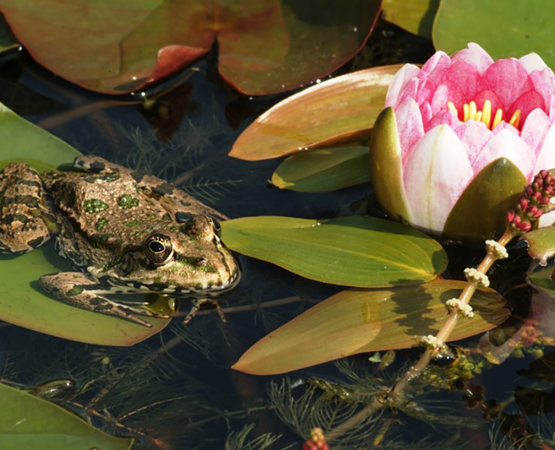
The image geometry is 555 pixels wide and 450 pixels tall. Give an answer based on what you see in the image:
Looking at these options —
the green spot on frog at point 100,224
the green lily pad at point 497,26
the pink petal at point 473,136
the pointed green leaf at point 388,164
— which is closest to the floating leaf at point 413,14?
the green lily pad at point 497,26

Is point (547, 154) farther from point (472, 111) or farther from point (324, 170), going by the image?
point (324, 170)

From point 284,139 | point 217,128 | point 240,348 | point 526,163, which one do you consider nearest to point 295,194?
point 284,139

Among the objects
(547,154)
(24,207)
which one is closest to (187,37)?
(24,207)

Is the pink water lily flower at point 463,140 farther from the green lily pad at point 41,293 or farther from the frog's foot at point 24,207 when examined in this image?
the frog's foot at point 24,207

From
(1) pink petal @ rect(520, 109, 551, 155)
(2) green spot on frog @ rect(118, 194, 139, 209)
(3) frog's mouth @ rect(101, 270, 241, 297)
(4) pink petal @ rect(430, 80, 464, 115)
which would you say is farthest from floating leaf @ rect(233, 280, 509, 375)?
(2) green spot on frog @ rect(118, 194, 139, 209)

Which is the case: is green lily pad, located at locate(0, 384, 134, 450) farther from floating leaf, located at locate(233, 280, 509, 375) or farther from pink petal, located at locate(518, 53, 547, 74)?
pink petal, located at locate(518, 53, 547, 74)

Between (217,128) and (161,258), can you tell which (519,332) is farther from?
(217,128)
